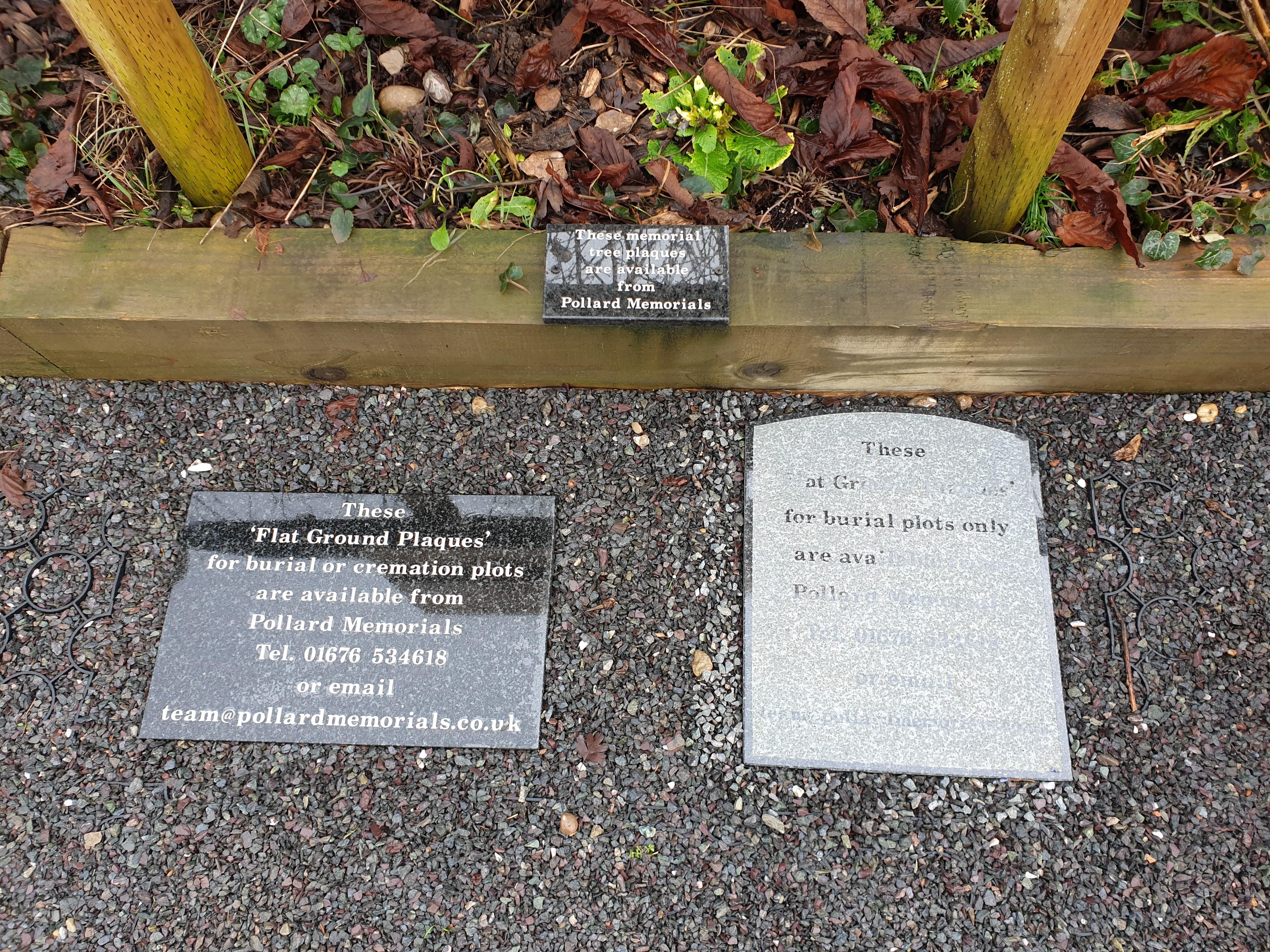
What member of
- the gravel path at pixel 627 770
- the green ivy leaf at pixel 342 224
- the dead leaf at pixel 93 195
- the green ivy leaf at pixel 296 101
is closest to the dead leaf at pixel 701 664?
the gravel path at pixel 627 770

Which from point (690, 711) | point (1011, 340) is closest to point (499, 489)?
point (690, 711)

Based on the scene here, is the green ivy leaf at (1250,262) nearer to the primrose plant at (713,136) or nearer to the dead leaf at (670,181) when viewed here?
the primrose plant at (713,136)

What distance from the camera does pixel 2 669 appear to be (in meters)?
1.97

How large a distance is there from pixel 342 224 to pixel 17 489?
1243mm

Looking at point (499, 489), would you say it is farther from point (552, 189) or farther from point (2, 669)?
point (2, 669)

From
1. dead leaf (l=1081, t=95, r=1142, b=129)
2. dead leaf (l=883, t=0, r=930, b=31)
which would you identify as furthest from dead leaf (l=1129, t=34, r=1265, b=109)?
dead leaf (l=883, t=0, r=930, b=31)

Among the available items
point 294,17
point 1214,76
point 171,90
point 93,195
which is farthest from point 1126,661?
point 93,195

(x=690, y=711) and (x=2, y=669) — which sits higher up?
(x=2, y=669)

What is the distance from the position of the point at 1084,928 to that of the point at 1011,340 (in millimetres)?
1483

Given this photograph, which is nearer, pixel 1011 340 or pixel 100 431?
pixel 1011 340

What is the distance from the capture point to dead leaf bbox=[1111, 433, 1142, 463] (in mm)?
2139

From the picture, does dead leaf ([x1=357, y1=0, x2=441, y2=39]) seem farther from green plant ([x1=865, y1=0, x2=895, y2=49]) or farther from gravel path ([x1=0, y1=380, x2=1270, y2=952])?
green plant ([x1=865, y1=0, x2=895, y2=49])

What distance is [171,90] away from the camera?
1681 mm

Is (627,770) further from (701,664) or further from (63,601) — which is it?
(63,601)
